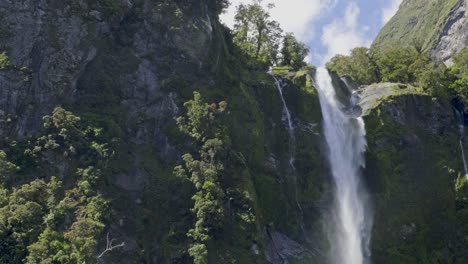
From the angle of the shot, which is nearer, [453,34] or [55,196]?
[55,196]

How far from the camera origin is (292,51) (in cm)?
5684

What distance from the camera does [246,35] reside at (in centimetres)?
5972

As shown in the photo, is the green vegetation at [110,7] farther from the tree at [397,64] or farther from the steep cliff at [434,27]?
the steep cliff at [434,27]

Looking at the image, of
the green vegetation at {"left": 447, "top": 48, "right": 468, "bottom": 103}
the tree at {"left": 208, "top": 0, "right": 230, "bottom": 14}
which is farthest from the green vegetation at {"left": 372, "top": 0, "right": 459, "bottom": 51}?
the tree at {"left": 208, "top": 0, "right": 230, "bottom": 14}

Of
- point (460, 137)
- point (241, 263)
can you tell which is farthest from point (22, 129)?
point (460, 137)

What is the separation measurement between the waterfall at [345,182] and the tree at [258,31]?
423 inches

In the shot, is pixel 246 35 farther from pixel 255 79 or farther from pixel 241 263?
pixel 241 263

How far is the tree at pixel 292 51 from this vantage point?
5619cm

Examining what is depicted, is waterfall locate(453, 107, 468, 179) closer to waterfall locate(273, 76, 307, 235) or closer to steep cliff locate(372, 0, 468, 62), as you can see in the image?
waterfall locate(273, 76, 307, 235)

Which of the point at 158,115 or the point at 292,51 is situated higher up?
the point at 292,51

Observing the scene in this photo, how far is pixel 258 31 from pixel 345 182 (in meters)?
23.0

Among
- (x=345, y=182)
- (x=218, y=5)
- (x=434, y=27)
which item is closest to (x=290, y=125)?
(x=345, y=182)

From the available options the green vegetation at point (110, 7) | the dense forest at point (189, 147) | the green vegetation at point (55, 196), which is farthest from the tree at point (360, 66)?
the green vegetation at point (55, 196)

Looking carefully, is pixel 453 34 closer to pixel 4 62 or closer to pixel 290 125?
pixel 290 125
